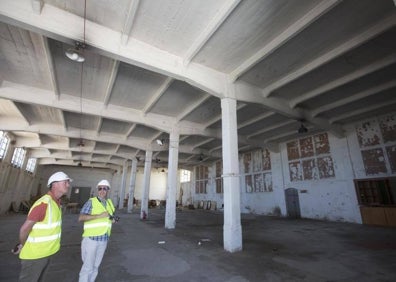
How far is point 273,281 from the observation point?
4.04 metres

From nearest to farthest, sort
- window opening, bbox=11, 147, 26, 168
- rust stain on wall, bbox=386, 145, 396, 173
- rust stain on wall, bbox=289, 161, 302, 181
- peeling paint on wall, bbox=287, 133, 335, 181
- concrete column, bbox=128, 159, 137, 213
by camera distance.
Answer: rust stain on wall, bbox=386, 145, 396, 173 < peeling paint on wall, bbox=287, 133, 335, 181 < rust stain on wall, bbox=289, 161, 302, 181 < window opening, bbox=11, 147, 26, 168 < concrete column, bbox=128, 159, 137, 213

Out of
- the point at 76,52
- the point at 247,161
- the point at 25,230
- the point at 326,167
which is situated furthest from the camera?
the point at 247,161

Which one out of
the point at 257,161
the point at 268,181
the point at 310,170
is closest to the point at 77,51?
the point at 310,170

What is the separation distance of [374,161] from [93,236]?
47.6 feet

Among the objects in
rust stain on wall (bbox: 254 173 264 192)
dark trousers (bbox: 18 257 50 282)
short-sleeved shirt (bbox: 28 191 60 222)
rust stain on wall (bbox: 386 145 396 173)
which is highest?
rust stain on wall (bbox: 386 145 396 173)

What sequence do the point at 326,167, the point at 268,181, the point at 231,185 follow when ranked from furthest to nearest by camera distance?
the point at 268,181 → the point at 326,167 → the point at 231,185

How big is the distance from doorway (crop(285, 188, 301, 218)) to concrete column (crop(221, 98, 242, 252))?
11.0 m

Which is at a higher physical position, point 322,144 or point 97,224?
point 322,144

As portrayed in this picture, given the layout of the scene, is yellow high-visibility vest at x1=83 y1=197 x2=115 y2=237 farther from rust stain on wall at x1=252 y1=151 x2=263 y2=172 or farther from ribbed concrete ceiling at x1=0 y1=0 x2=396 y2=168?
rust stain on wall at x1=252 y1=151 x2=263 y2=172

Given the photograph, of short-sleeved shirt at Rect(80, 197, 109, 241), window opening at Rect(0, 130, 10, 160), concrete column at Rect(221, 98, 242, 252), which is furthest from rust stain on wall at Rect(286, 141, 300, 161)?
window opening at Rect(0, 130, 10, 160)

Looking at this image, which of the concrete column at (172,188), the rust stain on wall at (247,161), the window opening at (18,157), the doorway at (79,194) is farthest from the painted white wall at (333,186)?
the doorway at (79,194)

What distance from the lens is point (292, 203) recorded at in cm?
1605

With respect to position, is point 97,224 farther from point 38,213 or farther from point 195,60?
point 195,60

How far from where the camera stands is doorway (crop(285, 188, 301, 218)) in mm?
15703
